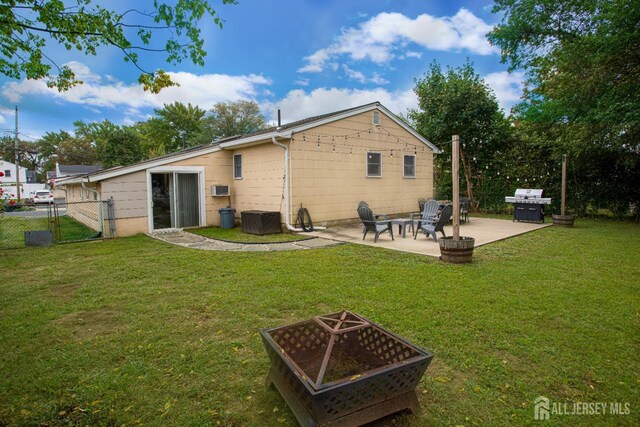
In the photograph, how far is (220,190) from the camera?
11.3 metres

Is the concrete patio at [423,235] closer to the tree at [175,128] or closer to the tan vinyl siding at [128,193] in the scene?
the tan vinyl siding at [128,193]

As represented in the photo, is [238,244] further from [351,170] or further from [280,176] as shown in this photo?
[351,170]

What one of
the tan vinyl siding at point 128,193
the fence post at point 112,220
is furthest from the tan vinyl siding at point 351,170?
the fence post at point 112,220

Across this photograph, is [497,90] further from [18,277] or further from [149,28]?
[18,277]

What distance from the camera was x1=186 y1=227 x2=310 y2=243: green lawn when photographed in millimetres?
8719

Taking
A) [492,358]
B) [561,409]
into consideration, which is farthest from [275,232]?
[561,409]

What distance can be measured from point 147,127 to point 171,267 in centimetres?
4090

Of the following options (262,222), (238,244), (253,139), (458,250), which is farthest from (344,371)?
(253,139)

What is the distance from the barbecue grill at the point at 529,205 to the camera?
1141 centimetres

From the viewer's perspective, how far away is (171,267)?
19.9 feet

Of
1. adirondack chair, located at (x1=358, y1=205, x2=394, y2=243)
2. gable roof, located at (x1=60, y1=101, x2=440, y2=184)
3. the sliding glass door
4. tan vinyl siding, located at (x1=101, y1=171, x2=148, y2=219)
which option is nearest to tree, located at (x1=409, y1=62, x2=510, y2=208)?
gable roof, located at (x1=60, y1=101, x2=440, y2=184)

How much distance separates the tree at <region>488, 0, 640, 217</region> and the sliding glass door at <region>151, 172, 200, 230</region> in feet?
38.2

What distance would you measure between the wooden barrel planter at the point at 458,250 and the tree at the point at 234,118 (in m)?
37.0

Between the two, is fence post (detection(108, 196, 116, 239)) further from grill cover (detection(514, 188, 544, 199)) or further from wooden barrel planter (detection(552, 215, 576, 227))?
wooden barrel planter (detection(552, 215, 576, 227))
